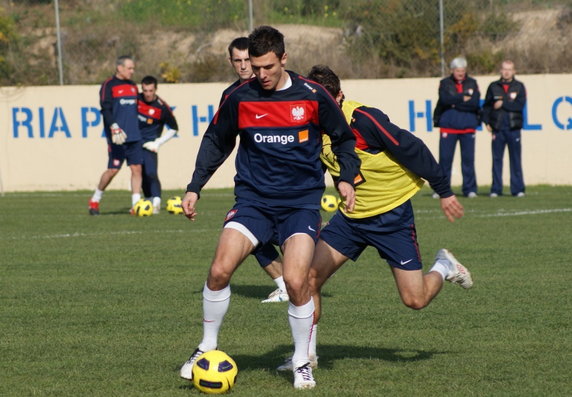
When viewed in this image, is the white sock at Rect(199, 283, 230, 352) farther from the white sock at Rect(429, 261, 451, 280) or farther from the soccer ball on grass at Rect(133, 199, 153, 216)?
the soccer ball on grass at Rect(133, 199, 153, 216)

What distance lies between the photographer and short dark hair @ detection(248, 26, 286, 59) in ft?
20.4

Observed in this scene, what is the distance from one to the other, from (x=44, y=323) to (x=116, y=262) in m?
3.57

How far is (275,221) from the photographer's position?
6578 millimetres

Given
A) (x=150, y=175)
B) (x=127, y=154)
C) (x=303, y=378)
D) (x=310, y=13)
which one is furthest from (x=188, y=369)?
(x=310, y=13)

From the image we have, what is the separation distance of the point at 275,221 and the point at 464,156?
14.1m

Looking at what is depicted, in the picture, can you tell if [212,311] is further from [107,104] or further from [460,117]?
[460,117]

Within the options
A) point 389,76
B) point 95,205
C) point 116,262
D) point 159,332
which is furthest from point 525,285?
point 389,76

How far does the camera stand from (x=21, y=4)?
2641 cm

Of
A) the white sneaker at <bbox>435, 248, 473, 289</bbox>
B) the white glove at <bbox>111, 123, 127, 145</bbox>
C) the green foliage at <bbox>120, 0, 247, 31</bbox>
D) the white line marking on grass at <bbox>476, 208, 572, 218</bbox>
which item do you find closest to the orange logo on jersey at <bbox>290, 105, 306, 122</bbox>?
the white sneaker at <bbox>435, 248, 473, 289</bbox>

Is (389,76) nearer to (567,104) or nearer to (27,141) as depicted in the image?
(567,104)

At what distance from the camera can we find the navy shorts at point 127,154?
17.9 metres

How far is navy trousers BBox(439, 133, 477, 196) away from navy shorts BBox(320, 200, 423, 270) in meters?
13.1

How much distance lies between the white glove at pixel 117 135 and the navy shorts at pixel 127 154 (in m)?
0.52

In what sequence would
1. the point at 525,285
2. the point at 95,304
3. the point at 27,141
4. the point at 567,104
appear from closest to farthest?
the point at 95,304 < the point at 525,285 < the point at 567,104 < the point at 27,141
